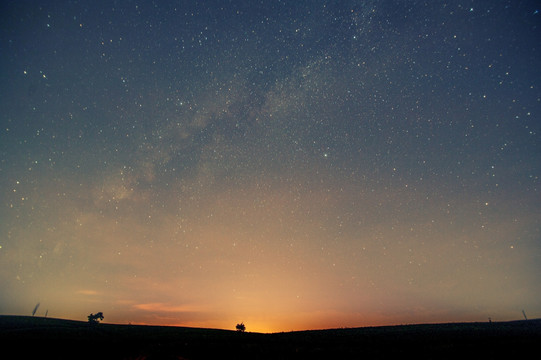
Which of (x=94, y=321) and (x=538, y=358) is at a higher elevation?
(x=94, y=321)

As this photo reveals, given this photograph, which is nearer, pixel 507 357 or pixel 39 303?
pixel 507 357

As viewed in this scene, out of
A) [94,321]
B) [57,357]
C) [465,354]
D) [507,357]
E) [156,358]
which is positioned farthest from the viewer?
[94,321]

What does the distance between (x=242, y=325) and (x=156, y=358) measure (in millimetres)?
53821

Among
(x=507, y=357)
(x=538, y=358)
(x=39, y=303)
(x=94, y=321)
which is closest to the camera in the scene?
(x=538, y=358)

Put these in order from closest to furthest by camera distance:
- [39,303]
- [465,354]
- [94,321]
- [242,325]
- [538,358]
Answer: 1. [538,358]
2. [465,354]
3. [242,325]
4. [94,321]
5. [39,303]

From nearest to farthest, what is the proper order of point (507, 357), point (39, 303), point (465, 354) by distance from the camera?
point (507, 357) < point (465, 354) < point (39, 303)

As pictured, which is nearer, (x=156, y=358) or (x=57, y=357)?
(x=156, y=358)

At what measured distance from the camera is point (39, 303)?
136 metres

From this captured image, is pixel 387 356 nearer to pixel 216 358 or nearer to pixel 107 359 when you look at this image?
pixel 216 358

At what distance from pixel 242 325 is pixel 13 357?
54276 mm

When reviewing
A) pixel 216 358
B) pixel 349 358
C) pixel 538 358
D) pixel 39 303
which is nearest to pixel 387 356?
pixel 349 358

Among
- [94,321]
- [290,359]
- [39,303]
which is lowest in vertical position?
[290,359]

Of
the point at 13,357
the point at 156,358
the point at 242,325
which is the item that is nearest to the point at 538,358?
the point at 156,358

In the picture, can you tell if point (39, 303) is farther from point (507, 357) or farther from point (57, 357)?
point (507, 357)
